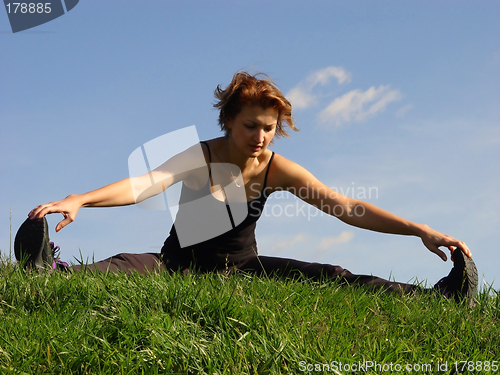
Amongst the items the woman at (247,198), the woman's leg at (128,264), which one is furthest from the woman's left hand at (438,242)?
the woman's leg at (128,264)

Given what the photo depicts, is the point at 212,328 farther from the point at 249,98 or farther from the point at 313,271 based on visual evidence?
the point at 249,98

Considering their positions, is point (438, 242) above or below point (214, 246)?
below

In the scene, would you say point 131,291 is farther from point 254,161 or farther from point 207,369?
point 254,161

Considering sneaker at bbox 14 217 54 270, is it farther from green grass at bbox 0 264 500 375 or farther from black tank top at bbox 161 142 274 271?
black tank top at bbox 161 142 274 271

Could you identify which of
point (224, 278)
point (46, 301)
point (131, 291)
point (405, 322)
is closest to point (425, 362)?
point (405, 322)

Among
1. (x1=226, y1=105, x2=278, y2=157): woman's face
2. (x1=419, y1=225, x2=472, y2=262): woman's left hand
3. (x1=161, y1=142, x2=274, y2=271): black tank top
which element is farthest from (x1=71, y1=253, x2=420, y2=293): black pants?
(x1=226, y1=105, x2=278, y2=157): woman's face

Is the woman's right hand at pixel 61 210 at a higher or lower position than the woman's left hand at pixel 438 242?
higher

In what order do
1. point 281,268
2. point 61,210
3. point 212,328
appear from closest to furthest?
point 212,328
point 61,210
point 281,268

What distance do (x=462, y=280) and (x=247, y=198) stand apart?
214 cm

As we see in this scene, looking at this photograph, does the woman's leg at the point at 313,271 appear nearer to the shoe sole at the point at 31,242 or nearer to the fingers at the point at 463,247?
the fingers at the point at 463,247

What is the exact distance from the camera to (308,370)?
2.32 metres

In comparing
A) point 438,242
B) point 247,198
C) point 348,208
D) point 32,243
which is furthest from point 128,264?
point 438,242

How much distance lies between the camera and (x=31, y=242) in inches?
140

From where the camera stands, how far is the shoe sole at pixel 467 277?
156 inches
